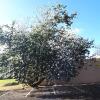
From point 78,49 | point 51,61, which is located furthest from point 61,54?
point 78,49

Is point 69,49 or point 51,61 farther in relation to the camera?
point 69,49

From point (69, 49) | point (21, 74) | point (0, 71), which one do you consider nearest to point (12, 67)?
point (21, 74)

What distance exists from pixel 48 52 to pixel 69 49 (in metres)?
2.15

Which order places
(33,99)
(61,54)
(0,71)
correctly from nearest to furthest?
1. (33,99)
2. (61,54)
3. (0,71)

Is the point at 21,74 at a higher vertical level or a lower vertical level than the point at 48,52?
lower

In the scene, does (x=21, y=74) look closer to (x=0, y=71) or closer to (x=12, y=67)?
(x=12, y=67)

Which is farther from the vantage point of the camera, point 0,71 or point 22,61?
point 0,71

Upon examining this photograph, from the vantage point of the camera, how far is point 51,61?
64.9ft

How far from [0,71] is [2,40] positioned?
2.28 meters

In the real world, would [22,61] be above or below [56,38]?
below

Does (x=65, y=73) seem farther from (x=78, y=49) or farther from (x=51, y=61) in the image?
(x=78, y=49)

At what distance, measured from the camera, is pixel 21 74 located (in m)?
19.6

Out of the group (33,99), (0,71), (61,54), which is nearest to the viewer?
(33,99)

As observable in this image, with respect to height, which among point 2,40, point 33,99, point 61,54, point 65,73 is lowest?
point 33,99
